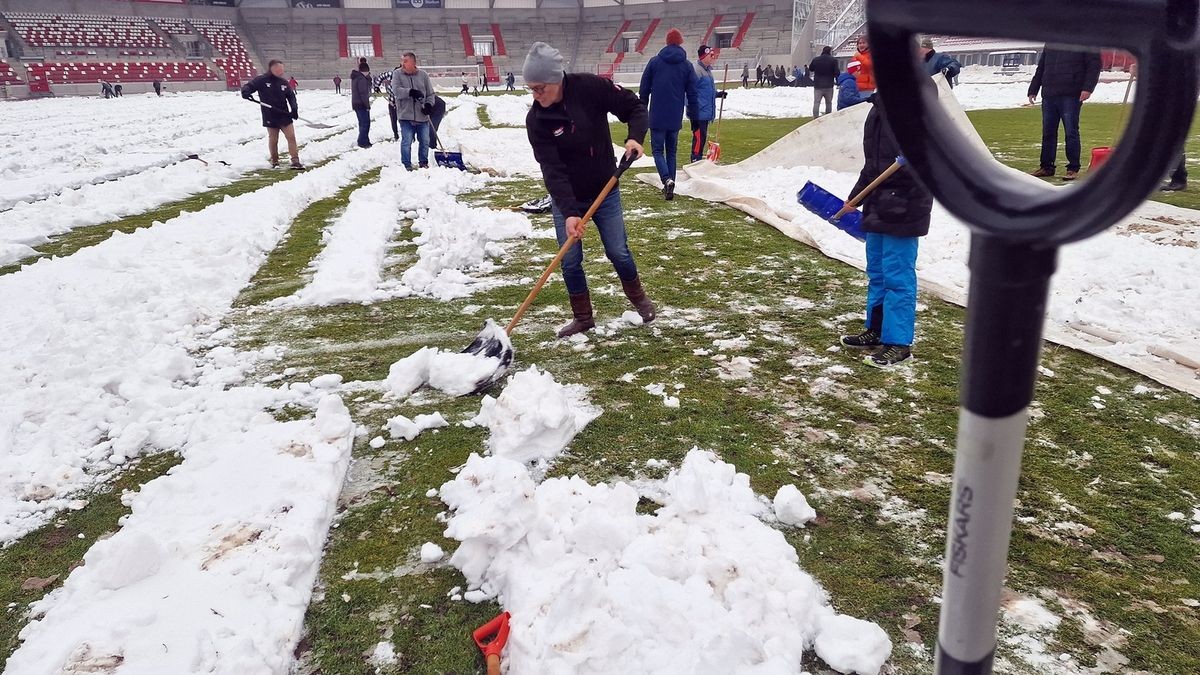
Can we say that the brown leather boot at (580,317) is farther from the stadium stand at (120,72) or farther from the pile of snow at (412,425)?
the stadium stand at (120,72)

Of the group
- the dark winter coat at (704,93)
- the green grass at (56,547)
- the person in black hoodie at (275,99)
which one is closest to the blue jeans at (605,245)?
the green grass at (56,547)

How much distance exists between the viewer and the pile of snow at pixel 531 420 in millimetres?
2893

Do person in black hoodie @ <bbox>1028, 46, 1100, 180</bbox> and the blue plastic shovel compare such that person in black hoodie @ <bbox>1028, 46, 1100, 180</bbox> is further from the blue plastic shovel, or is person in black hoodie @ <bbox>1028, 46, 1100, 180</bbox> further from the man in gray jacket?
the man in gray jacket

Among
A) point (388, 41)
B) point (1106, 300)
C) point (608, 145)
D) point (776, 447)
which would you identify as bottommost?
point (776, 447)

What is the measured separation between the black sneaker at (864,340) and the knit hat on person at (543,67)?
7.08 ft

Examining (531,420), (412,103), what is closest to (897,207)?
(531,420)

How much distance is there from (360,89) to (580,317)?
1061cm

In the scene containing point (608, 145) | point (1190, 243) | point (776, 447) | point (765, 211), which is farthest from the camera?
point (765, 211)

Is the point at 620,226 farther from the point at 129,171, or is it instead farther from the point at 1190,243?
the point at 129,171

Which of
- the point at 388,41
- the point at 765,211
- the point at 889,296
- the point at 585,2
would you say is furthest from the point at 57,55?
the point at 889,296

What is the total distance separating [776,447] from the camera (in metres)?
2.89

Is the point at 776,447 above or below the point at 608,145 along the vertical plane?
below

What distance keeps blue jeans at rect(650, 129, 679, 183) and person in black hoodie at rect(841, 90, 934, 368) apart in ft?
14.9

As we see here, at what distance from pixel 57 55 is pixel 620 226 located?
50133mm
